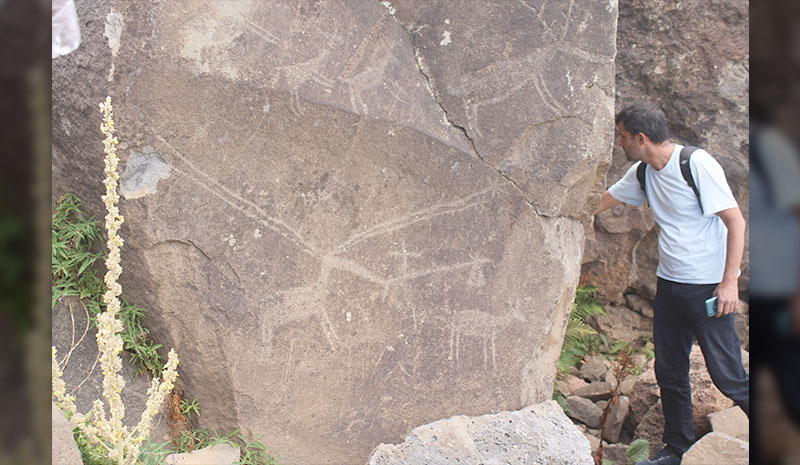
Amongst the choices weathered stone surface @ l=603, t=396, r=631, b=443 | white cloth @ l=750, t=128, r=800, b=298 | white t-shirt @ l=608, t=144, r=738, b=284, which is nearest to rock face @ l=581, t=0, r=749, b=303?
weathered stone surface @ l=603, t=396, r=631, b=443

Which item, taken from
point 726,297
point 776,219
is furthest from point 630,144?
point 776,219

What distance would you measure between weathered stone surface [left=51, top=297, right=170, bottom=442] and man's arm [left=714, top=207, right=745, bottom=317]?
2.25m

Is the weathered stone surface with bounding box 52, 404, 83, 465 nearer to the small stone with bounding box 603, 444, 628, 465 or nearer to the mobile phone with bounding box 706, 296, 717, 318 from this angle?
the mobile phone with bounding box 706, 296, 717, 318

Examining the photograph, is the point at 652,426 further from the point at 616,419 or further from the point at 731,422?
the point at 731,422

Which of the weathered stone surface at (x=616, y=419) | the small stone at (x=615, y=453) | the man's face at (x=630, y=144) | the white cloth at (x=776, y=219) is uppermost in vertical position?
the man's face at (x=630, y=144)

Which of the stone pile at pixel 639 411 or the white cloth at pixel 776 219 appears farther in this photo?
the stone pile at pixel 639 411

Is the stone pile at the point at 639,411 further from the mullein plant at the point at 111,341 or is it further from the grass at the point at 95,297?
the mullein plant at the point at 111,341

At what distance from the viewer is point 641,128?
3047 mm

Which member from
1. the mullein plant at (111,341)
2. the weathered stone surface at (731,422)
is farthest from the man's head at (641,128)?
the mullein plant at (111,341)

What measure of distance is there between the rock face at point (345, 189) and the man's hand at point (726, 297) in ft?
2.05

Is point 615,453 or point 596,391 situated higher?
point 596,391

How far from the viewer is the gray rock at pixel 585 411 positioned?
3754 mm

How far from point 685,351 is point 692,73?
190 cm

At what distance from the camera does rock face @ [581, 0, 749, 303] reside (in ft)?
13.6
